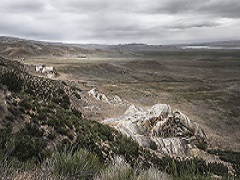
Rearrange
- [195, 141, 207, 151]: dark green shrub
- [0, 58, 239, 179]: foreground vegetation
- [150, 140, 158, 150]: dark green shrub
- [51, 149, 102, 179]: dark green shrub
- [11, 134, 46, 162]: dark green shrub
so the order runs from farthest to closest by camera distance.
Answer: [195, 141, 207, 151]: dark green shrub, [150, 140, 158, 150]: dark green shrub, [11, 134, 46, 162]: dark green shrub, [0, 58, 239, 179]: foreground vegetation, [51, 149, 102, 179]: dark green shrub

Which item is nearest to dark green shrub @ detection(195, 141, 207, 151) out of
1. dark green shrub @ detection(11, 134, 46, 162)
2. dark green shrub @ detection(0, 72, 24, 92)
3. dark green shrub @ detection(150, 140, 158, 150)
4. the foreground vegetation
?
dark green shrub @ detection(150, 140, 158, 150)

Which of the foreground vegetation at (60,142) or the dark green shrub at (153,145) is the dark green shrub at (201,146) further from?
the foreground vegetation at (60,142)

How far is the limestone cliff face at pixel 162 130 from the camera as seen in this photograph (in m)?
18.7

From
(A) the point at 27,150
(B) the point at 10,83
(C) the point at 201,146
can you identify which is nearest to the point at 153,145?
(C) the point at 201,146

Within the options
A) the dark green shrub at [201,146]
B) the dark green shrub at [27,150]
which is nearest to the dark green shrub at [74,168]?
the dark green shrub at [27,150]

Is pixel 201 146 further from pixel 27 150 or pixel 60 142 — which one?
pixel 27 150

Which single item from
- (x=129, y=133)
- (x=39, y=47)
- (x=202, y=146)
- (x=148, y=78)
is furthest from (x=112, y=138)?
(x=39, y=47)

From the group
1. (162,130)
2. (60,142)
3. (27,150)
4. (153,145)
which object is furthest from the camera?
(162,130)

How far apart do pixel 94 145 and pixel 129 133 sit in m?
6.92

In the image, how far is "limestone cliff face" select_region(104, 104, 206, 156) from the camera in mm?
18656

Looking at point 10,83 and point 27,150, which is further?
point 10,83

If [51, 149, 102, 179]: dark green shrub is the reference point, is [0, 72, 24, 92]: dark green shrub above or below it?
above

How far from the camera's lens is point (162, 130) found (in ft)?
72.1

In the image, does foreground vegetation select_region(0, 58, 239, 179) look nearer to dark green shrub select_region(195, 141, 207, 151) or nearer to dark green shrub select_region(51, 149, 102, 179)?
dark green shrub select_region(51, 149, 102, 179)
